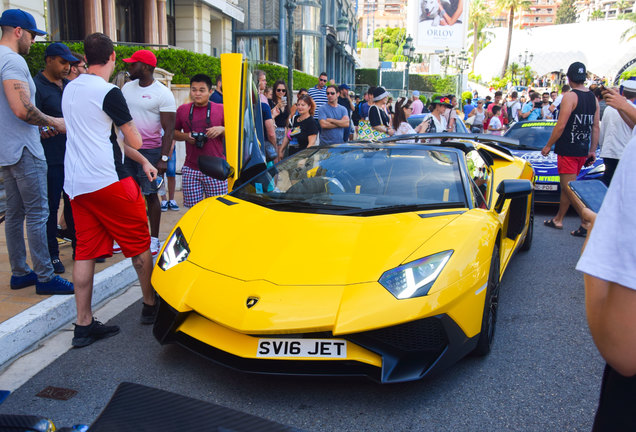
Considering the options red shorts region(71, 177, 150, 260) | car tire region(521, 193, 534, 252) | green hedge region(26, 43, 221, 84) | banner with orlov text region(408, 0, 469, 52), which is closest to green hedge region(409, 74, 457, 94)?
banner with orlov text region(408, 0, 469, 52)

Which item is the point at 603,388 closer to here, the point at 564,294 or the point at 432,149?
the point at 432,149

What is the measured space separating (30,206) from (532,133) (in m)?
7.89

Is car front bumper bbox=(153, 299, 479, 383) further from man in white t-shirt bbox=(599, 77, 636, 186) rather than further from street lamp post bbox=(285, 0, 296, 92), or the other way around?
street lamp post bbox=(285, 0, 296, 92)

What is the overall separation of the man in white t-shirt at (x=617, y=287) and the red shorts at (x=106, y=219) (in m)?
2.94

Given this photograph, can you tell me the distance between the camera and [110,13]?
61.5 feet

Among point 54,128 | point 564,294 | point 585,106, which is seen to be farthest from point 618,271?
point 585,106

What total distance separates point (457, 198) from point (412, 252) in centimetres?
87

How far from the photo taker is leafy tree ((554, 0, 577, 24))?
173125 mm

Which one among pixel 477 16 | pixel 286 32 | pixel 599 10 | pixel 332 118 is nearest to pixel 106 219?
pixel 332 118

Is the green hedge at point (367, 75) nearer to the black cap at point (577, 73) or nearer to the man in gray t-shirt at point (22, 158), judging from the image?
the black cap at point (577, 73)

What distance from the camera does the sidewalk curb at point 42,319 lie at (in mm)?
3355

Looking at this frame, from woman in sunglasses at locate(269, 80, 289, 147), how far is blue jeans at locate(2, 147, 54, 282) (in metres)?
5.07

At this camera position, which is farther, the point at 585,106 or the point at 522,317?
the point at 585,106

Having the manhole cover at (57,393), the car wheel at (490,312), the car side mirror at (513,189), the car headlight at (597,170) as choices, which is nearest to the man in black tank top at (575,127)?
the car headlight at (597,170)
